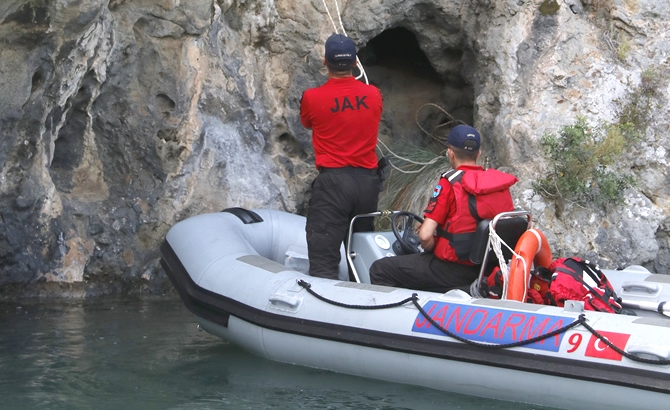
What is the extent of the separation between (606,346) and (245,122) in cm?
404

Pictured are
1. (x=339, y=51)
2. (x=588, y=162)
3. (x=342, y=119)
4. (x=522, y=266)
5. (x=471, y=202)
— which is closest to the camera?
(x=522, y=266)

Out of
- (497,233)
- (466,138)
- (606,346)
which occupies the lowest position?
(606,346)

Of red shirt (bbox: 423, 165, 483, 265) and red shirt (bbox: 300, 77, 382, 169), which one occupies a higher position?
red shirt (bbox: 300, 77, 382, 169)

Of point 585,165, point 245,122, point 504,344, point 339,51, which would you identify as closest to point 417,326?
point 504,344

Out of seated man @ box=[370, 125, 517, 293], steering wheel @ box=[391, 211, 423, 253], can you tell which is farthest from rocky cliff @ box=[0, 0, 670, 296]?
seated man @ box=[370, 125, 517, 293]

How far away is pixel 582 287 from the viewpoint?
4246 mm

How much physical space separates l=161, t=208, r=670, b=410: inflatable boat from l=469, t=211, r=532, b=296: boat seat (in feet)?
0.18

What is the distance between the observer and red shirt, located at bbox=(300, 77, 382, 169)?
4.95 m

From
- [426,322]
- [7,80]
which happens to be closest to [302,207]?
[7,80]

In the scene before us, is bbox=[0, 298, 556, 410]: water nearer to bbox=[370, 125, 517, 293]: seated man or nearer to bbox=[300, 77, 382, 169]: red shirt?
bbox=[370, 125, 517, 293]: seated man

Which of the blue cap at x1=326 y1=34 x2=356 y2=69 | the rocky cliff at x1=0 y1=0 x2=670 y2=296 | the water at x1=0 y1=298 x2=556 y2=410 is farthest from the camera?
the rocky cliff at x1=0 y1=0 x2=670 y2=296

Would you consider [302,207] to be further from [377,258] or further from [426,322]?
[426,322]

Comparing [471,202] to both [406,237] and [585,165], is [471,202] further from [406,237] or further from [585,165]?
[585,165]

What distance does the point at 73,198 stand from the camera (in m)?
6.65
